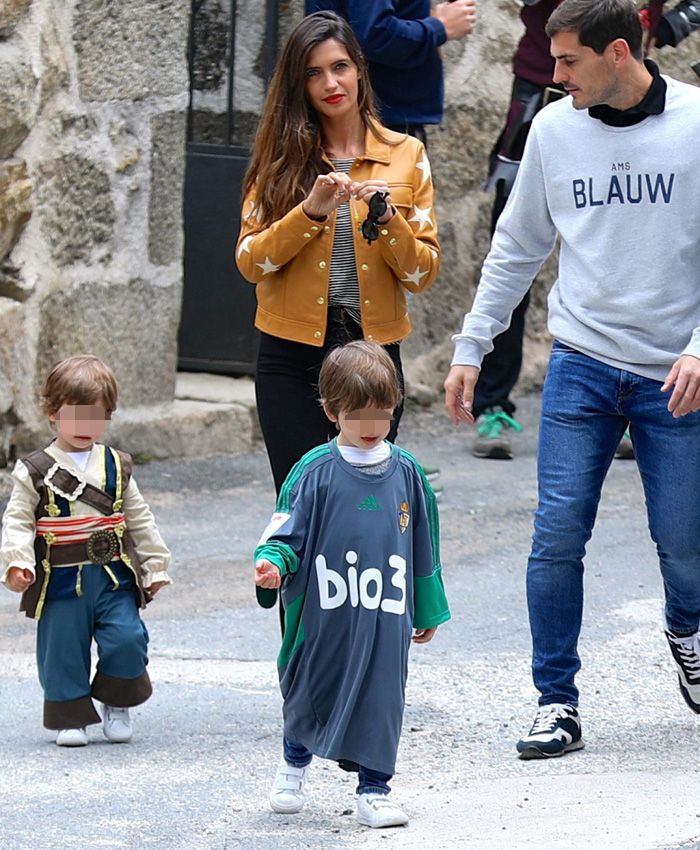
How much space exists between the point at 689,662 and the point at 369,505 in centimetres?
112

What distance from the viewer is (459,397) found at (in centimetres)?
410

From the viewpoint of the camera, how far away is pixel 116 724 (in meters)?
4.21

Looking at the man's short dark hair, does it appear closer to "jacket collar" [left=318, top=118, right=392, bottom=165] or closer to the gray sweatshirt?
the gray sweatshirt

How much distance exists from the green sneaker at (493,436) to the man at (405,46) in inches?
53.1

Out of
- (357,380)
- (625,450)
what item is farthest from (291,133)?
(625,450)

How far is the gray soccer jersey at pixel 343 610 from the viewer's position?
11.5ft

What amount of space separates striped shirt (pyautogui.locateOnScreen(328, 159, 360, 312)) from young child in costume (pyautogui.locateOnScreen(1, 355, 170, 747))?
0.61m

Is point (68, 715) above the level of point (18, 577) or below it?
below

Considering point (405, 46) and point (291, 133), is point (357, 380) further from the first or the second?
point (405, 46)

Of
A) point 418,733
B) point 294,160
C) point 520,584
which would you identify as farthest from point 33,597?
point 520,584

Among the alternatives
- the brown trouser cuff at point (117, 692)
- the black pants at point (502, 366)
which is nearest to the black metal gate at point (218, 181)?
the black pants at point (502, 366)

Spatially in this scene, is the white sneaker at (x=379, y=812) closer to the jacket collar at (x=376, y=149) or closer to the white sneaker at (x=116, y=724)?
the white sneaker at (x=116, y=724)

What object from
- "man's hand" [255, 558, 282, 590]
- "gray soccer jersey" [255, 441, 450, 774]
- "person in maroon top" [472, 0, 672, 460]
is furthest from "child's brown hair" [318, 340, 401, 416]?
"person in maroon top" [472, 0, 672, 460]

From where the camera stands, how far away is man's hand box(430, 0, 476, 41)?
6129 mm
